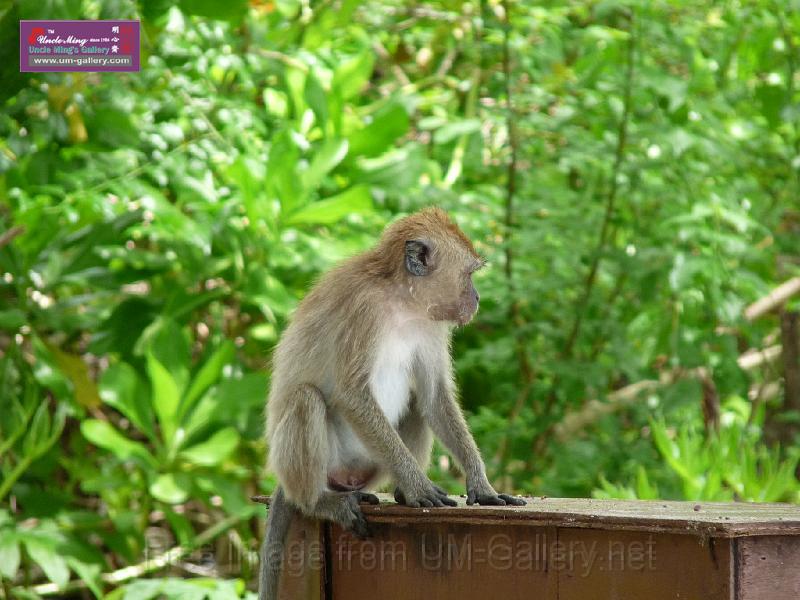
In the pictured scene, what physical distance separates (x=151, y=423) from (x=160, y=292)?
34.0 inches

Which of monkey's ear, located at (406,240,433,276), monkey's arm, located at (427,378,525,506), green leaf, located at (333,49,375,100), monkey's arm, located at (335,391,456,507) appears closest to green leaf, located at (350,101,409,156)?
green leaf, located at (333,49,375,100)

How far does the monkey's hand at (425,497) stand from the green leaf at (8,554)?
106 inches

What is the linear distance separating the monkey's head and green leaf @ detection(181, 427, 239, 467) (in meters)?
2.13

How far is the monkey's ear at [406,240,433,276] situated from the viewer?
11.5 ft

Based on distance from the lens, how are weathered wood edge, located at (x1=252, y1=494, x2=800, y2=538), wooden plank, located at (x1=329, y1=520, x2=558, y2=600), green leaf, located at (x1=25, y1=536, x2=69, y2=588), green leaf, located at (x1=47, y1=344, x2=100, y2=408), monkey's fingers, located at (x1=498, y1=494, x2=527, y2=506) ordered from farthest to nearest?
green leaf, located at (x1=47, y1=344, x2=100, y2=408) < green leaf, located at (x1=25, y1=536, x2=69, y2=588) < monkey's fingers, located at (x1=498, y1=494, x2=527, y2=506) < wooden plank, located at (x1=329, y1=520, x2=558, y2=600) < weathered wood edge, located at (x1=252, y1=494, x2=800, y2=538)

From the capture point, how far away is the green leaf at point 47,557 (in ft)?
17.2

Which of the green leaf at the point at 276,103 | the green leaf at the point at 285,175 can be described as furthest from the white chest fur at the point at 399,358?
the green leaf at the point at 276,103

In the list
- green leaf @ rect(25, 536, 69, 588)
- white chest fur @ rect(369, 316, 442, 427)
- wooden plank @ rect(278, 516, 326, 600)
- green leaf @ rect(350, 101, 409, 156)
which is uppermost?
green leaf @ rect(350, 101, 409, 156)

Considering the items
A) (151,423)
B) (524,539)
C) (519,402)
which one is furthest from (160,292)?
(524,539)

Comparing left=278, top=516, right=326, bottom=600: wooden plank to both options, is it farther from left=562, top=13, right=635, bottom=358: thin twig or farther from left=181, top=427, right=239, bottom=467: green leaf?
left=562, top=13, right=635, bottom=358: thin twig

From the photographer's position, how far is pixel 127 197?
5301 mm

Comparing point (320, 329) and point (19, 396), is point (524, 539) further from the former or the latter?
point (19, 396)

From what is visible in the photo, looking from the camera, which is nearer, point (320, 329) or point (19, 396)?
point (320, 329)

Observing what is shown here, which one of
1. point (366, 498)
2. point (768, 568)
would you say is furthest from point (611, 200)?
point (768, 568)
